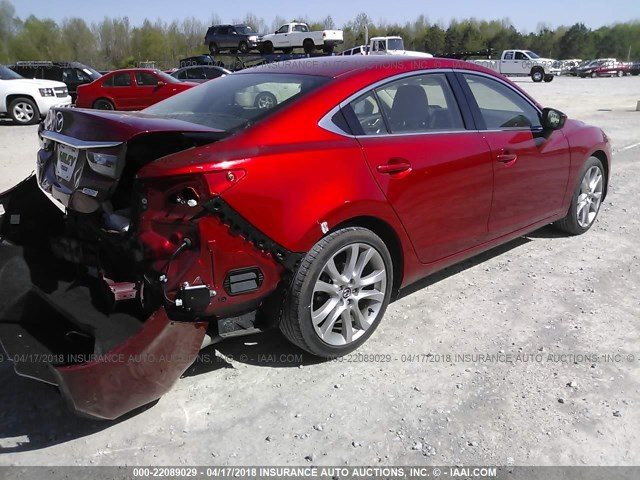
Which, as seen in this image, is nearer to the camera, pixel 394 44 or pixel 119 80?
→ pixel 119 80

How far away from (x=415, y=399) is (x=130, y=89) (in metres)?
16.1

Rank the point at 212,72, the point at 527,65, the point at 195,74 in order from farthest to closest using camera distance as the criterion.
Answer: the point at 527,65 → the point at 195,74 → the point at 212,72

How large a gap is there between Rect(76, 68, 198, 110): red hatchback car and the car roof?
45.2 ft

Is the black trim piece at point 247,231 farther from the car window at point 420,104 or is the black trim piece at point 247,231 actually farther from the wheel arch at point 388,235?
the car window at point 420,104

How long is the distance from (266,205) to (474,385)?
1467 millimetres

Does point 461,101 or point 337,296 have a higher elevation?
point 461,101

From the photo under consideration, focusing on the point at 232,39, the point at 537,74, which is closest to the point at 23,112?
the point at 232,39

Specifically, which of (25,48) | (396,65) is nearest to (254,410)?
(396,65)

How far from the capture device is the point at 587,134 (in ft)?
16.1

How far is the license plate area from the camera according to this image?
2814mm

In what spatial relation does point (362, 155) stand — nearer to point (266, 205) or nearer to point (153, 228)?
point (266, 205)

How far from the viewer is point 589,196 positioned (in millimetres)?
5176

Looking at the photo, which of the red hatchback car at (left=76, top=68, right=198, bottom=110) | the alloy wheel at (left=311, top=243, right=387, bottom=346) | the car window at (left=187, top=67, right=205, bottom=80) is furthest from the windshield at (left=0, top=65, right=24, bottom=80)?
the alloy wheel at (left=311, top=243, right=387, bottom=346)

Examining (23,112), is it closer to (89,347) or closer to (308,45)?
(89,347)
